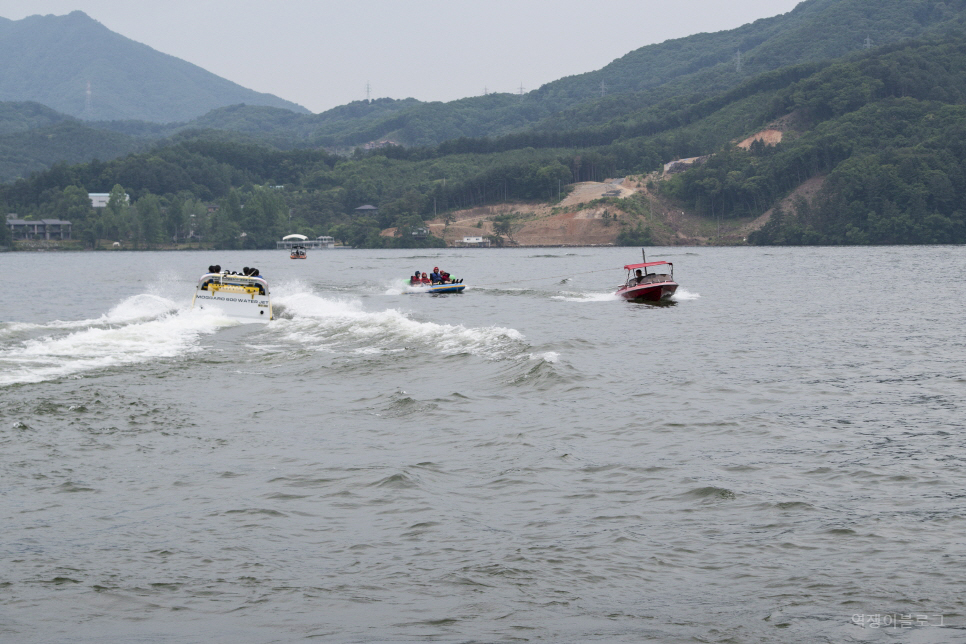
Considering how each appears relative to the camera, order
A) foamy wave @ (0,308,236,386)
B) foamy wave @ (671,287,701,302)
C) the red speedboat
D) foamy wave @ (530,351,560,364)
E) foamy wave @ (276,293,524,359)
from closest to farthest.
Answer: foamy wave @ (0,308,236,386), foamy wave @ (530,351,560,364), foamy wave @ (276,293,524,359), the red speedboat, foamy wave @ (671,287,701,302)

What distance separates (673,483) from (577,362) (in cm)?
1380

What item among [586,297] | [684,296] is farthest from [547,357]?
[684,296]

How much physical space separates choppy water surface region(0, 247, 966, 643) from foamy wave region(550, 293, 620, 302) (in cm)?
2730

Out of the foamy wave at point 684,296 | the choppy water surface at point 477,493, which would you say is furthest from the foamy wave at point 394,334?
the foamy wave at point 684,296

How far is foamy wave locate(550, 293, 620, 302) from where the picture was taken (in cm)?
5841

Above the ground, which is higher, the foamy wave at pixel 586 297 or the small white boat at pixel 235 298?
the small white boat at pixel 235 298

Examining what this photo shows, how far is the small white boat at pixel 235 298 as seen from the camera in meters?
38.8

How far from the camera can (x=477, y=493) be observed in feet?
45.5

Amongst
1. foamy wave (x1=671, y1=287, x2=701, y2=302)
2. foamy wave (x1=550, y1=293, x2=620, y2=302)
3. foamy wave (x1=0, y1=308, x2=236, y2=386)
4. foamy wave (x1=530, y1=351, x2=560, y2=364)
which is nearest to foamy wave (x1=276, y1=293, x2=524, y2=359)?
foamy wave (x1=530, y1=351, x2=560, y2=364)

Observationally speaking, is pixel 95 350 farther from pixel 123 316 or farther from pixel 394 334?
pixel 123 316

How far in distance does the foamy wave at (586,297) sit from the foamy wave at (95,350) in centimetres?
2782

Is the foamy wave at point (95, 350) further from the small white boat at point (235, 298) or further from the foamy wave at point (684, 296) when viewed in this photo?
the foamy wave at point (684, 296)

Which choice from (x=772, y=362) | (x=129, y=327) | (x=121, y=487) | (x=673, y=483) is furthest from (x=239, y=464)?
(x=129, y=327)

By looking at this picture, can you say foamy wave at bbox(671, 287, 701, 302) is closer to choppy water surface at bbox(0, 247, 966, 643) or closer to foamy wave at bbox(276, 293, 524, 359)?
foamy wave at bbox(276, 293, 524, 359)
